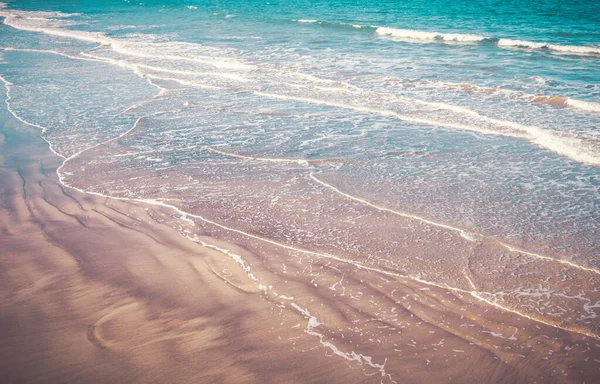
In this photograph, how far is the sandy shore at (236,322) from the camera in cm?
286

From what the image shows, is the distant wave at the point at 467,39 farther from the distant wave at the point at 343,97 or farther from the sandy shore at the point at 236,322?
the sandy shore at the point at 236,322

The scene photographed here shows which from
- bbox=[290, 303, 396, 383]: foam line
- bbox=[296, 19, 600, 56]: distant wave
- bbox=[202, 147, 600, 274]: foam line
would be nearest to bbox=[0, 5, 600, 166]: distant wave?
bbox=[202, 147, 600, 274]: foam line

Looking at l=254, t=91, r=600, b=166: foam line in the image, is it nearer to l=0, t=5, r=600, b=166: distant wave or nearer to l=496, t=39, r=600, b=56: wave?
l=0, t=5, r=600, b=166: distant wave

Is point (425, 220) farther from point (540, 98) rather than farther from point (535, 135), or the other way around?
point (540, 98)

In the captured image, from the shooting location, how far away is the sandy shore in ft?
9.39

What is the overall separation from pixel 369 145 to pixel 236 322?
4654 millimetres

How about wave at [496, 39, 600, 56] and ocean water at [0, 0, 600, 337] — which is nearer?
ocean water at [0, 0, 600, 337]

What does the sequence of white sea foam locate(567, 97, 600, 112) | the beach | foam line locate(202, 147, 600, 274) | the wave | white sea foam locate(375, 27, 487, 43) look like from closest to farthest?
the beach < foam line locate(202, 147, 600, 274) < white sea foam locate(567, 97, 600, 112) < the wave < white sea foam locate(375, 27, 487, 43)

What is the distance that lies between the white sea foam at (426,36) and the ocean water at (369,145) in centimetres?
97

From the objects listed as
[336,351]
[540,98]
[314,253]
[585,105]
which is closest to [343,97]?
[540,98]

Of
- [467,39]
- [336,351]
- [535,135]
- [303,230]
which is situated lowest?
[336,351]

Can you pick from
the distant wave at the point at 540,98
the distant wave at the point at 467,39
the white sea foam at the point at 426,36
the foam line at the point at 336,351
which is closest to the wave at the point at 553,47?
the distant wave at the point at 467,39

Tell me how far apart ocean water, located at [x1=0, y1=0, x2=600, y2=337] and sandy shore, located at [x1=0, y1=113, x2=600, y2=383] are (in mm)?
327

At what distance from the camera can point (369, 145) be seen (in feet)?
24.2
